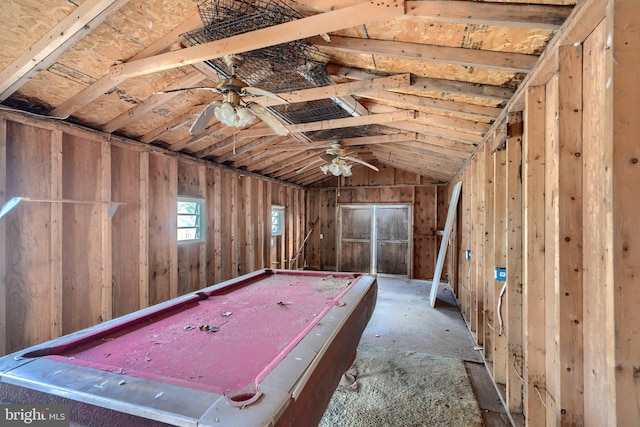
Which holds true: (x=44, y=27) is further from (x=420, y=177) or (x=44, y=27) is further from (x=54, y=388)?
(x=420, y=177)

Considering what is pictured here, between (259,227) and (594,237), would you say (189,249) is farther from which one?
(594,237)

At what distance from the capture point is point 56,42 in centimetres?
189

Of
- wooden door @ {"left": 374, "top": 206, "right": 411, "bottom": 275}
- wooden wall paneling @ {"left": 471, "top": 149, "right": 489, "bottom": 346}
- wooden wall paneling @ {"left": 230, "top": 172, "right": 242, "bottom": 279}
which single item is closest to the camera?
wooden wall paneling @ {"left": 471, "top": 149, "right": 489, "bottom": 346}

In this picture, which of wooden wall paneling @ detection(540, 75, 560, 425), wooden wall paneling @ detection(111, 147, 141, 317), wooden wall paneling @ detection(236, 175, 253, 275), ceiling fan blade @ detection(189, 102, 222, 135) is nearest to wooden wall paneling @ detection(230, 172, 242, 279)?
wooden wall paneling @ detection(236, 175, 253, 275)

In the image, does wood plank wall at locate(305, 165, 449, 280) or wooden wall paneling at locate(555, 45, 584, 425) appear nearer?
wooden wall paneling at locate(555, 45, 584, 425)

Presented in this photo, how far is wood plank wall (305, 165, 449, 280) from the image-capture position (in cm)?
713

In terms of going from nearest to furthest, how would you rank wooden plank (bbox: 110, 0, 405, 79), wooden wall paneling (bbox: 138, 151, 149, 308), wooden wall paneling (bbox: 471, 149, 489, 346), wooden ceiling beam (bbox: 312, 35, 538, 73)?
wooden plank (bbox: 110, 0, 405, 79)
wooden ceiling beam (bbox: 312, 35, 538, 73)
wooden wall paneling (bbox: 471, 149, 489, 346)
wooden wall paneling (bbox: 138, 151, 149, 308)

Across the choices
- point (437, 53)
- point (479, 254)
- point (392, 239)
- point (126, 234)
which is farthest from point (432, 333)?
point (126, 234)

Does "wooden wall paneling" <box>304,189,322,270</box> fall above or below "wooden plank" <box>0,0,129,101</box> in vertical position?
below

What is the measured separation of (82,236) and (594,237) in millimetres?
4145

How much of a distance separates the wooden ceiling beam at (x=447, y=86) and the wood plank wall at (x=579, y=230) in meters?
0.23

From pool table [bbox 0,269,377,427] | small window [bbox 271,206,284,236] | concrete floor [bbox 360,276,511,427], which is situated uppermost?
small window [bbox 271,206,284,236]

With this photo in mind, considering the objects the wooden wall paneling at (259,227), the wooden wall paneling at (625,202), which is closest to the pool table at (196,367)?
the wooden wall paneling at (625,202)

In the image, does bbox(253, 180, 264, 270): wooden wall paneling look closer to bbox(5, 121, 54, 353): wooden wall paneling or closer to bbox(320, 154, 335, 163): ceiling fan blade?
bbox(320, 154, 335, 163): ceiling fan blade
